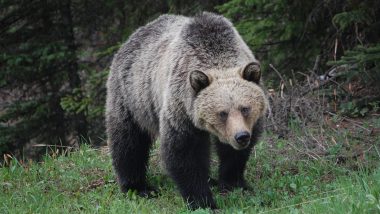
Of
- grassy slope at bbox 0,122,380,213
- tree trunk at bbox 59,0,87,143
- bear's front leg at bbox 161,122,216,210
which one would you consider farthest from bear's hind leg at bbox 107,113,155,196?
tree trunk at bbox 59,0,87,143

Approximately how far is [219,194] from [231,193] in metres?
0.22

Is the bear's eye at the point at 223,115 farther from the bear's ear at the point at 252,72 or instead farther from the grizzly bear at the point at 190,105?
the bear's ear at the point at 252,72

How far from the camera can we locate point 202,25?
6695 millimetres

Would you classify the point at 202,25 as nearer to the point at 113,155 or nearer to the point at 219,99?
the point at 219,99

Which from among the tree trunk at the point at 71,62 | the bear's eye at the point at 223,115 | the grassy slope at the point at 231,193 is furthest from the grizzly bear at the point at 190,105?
the tree trunk at the point at 71,62

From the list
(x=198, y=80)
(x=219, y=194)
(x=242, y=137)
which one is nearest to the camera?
(x=242, y=137)

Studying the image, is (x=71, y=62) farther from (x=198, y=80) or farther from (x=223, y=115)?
(x=223, y=115)

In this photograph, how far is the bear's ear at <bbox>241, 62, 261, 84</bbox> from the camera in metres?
6.15

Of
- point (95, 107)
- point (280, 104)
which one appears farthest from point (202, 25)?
point (95, 107)

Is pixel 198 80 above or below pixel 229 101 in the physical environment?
above

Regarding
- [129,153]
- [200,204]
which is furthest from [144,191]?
[200,204]

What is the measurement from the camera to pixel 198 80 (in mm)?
6168

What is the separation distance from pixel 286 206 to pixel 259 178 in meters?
1.74

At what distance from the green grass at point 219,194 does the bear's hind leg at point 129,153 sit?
0.20m
